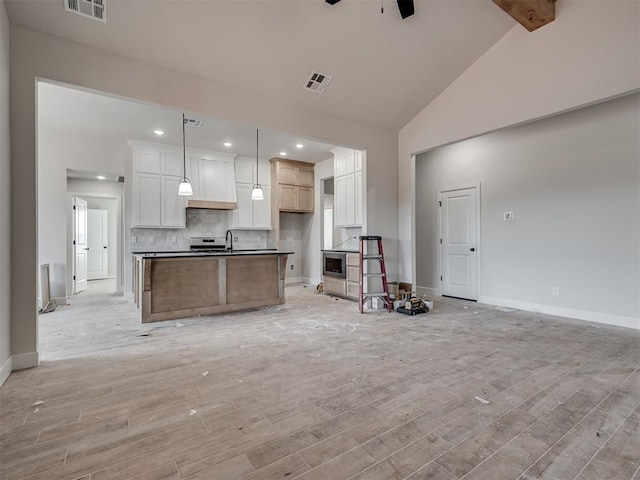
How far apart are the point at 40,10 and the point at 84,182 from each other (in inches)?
227

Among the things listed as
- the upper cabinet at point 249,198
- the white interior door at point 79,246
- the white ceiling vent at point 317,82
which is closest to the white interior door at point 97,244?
the white interior door at point 79,246

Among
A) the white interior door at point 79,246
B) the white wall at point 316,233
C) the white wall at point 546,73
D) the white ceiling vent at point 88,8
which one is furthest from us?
the white wall at point 316,233

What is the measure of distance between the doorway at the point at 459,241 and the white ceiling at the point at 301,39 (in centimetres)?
209

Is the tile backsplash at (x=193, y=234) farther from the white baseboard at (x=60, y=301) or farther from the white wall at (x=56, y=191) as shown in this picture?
the white baseboard at (x=60, y=301)

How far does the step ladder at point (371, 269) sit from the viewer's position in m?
4.80

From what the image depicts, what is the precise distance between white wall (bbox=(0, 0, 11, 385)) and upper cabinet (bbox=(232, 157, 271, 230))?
14.7 ft

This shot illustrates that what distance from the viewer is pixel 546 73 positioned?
351cm


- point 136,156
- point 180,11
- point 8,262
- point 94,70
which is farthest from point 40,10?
point 136,156

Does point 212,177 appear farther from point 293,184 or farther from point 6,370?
point 6,370

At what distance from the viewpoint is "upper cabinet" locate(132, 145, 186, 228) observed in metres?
5.88

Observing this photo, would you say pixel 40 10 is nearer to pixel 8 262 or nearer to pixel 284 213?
pixel 8 262

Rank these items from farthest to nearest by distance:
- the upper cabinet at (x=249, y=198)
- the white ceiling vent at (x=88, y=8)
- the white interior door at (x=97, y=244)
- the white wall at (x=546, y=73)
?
the white interior door at (x=97, y=244) → the upper cabinet at (x=249, y=198) → the white wall at (x=546, y=73) → the white ceiling vent at (x=88, y=8)

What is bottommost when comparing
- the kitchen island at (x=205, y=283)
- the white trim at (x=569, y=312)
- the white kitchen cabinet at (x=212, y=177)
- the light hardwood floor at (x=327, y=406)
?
the light hardwood floor at (x=327, y=406)

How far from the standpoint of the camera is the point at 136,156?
5.89 meters
